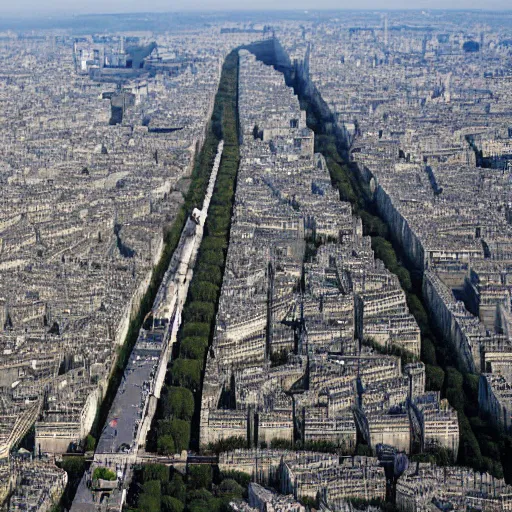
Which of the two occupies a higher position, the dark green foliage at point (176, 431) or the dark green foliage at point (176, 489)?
the dark green foliage at point (176, 431)

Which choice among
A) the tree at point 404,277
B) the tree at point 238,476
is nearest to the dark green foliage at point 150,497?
the tree at point 238,476

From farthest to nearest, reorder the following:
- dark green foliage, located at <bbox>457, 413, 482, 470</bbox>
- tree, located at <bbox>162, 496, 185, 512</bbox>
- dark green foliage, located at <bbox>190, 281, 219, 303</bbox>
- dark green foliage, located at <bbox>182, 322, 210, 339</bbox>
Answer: dark green foliage, located at <bbox>190, 281, 219, 303</bbox> < dark green foliage, located at <bbox>182, 322, 210, 339</bbox> < dark green foliage, located at <bbox>457, 413, 482, 470</bbox> < tree, located at <bbox>162, 496, 185, 512</bbox>

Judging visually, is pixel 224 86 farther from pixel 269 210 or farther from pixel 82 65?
pixel 269 210

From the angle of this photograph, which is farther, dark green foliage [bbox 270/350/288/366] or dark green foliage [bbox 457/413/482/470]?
dark green foliage [bbox 270/350/288/366]

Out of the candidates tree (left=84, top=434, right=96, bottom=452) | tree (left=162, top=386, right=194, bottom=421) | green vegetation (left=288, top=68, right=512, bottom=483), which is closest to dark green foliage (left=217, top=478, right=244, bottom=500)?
tree (left=84, top=434, right=96, bottom=452)

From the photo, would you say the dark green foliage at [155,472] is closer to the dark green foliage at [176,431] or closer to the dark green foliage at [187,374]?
the dark green foliage at [176,431]

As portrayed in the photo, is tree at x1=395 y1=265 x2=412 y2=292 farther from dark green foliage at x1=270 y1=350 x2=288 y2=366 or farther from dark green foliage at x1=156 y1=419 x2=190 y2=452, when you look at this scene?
dark green foliage at x1=156 y1=419 x2=190 y2=452

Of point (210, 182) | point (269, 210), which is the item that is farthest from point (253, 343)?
point (210, 182)
